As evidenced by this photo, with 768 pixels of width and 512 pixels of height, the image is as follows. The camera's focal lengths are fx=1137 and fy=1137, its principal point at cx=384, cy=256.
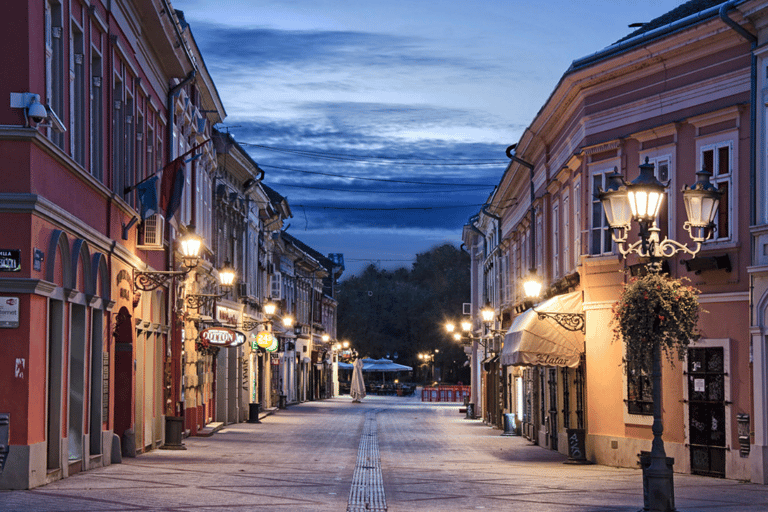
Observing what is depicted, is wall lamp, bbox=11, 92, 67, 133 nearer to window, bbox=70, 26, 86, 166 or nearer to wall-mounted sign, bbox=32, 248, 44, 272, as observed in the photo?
wall-mounted sign, bbox=32, 248, 44, 272

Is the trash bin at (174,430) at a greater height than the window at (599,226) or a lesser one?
lesser

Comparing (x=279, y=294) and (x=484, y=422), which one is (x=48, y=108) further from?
(x=279, y=294)

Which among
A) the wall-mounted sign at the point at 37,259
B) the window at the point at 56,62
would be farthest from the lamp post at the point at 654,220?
the window at the point at 56,62

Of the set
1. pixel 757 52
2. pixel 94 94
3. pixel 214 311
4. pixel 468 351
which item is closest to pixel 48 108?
pixel 94 94

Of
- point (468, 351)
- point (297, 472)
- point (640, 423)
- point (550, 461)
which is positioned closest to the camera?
point (297, 472)

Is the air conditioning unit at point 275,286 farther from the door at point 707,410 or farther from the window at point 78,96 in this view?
the window at point 78,96

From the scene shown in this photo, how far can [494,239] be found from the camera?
44594 mm

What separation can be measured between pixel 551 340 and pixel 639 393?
2475mm

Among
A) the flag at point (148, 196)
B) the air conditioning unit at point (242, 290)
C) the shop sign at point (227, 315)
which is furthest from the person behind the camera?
the air conditioning unit at point (242, 290)

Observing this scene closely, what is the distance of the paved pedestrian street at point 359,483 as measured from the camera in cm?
1414

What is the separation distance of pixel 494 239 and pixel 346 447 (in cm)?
1958

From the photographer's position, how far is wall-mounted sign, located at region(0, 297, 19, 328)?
1375 centimetres

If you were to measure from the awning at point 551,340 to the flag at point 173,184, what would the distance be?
7449 mm

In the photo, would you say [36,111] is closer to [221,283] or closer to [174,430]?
[174,430]
